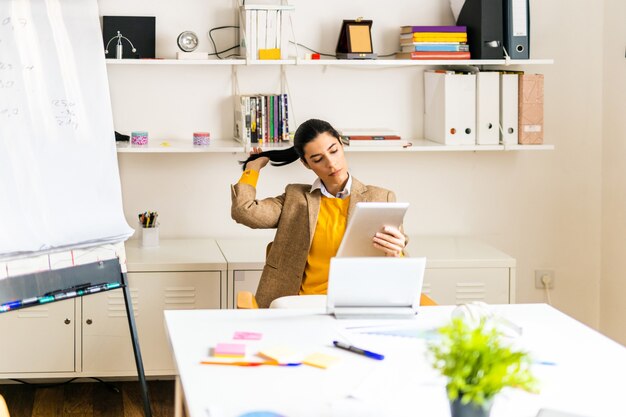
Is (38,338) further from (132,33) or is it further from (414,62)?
(414,62)

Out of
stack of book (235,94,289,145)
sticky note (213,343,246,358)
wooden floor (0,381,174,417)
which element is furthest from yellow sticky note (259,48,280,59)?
sticky note (213,343,246,358)

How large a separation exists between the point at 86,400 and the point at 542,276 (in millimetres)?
2173

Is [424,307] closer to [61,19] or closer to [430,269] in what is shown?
[430,269]

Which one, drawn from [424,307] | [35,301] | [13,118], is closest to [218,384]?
[424,307]

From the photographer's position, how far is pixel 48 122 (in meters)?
3.06

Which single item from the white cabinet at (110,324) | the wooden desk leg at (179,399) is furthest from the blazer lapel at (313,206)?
the wooden desk leg at (179,399)

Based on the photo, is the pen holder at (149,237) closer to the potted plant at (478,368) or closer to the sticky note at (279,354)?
the sticky note at (279,354)

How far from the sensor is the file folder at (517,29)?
391cm

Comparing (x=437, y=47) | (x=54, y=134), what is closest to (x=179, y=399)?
(x=54, y=134)

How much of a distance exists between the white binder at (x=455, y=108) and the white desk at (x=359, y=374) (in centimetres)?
152

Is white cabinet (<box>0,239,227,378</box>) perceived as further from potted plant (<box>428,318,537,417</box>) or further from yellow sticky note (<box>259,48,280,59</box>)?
potted plant (<box>428,318,537,417</box>)

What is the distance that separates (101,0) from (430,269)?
72.5 inches

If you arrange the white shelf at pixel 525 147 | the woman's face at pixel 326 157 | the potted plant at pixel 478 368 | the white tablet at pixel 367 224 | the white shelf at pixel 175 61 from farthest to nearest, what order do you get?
the white shelf at pixel 525 147 < the white shelf at pixel 175 61 < the woman's face at pixel 326 157 < the white tablet at pixel 367 224 < the potted plant at pixel 478 368

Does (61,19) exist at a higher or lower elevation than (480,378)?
higher
